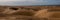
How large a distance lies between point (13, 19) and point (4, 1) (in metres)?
0.18

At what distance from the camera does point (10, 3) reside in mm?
704

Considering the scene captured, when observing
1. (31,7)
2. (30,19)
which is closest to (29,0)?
(31,7)

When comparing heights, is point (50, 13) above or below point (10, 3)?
below

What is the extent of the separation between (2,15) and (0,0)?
13cm

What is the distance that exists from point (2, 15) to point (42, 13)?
1.04 feet

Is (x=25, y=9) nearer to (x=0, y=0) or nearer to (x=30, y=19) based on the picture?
(x=30, y=19)

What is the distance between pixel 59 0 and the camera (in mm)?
685

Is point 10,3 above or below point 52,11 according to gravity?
above

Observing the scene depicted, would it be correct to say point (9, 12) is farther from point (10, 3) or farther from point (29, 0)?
point (29, 0)

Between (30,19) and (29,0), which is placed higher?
(29,0)

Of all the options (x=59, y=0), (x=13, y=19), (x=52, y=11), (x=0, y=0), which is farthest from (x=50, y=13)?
(x=0, y=0)

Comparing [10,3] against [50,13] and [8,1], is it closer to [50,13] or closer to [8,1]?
[8,1]

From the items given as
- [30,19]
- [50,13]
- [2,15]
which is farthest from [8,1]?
[50,13]

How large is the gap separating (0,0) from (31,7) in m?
0.27
